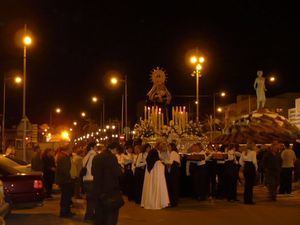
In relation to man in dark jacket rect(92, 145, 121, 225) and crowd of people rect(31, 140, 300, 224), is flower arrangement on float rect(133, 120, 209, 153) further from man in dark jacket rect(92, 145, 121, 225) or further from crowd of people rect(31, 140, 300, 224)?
man in dark jacket rect(92, 145, 121, 225)

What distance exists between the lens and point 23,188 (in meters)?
14.9

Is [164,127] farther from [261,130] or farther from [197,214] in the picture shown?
[261,130]

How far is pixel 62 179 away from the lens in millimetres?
15125

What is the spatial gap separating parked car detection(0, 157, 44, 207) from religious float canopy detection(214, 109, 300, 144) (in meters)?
15.1

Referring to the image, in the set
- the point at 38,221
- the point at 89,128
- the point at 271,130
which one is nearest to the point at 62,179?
the point at 38,221

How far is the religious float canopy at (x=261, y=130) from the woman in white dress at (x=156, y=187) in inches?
484

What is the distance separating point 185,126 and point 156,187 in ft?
22.2

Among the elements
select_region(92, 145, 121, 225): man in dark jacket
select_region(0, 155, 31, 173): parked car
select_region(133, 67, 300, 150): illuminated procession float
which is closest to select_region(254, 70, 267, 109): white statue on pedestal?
select_region(133, 67, 300, 150): illuminated procession float

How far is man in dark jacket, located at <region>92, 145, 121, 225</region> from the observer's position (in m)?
10.3

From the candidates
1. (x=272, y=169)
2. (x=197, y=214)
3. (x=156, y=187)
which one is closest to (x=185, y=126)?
(x=272, y=169)

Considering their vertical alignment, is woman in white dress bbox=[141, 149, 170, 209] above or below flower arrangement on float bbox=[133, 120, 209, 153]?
below

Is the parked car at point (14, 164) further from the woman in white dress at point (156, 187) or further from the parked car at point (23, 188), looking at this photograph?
the woman in white dress at point (156, 187)

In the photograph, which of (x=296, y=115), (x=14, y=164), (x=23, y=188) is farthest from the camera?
(x=296, y=115)

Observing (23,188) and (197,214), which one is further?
(197,214)
